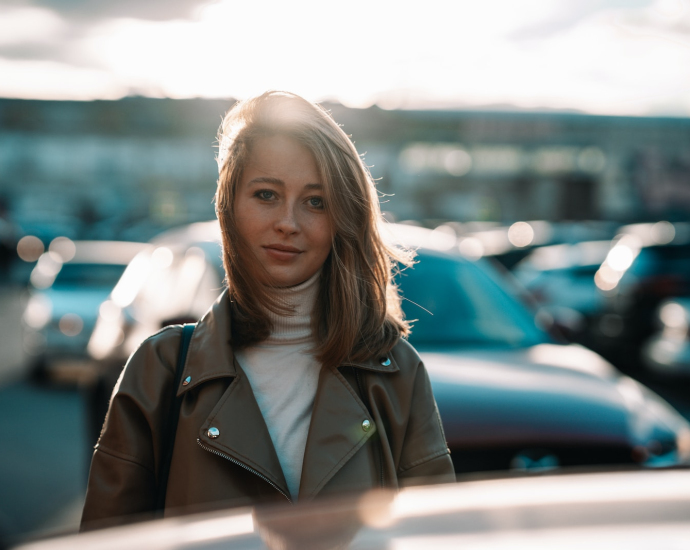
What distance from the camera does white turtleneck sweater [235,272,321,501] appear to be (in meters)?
1.97

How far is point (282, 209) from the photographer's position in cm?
206

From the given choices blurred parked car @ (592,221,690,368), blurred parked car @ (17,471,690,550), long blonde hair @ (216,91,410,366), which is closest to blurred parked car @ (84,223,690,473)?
long blonde hair @ (216,91,410,366)

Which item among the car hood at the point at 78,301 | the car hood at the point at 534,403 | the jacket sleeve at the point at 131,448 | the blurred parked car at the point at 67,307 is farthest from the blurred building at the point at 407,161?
the jacket sleeve at the point at 131,448

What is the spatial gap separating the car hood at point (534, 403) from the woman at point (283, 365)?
1068mm

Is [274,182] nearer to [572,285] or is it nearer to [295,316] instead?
[295,316]

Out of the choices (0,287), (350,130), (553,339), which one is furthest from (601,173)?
(553,339)

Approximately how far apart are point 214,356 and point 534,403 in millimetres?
1822

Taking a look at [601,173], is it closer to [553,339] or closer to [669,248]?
[669,248]

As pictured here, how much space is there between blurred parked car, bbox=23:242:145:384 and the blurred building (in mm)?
25826

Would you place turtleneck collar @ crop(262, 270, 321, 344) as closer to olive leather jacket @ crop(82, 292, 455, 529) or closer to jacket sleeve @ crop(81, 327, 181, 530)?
olive leather jacket @ crop(82, 292, 455, 529)

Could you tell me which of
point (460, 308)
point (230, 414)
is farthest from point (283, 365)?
point (460, 308)

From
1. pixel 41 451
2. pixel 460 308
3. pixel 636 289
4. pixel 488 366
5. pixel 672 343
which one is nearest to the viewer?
pixel 488 366

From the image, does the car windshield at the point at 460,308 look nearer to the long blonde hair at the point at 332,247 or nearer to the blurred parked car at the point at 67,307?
the long blonde hair at the point at 332,247

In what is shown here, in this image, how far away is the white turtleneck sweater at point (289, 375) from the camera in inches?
77.5
